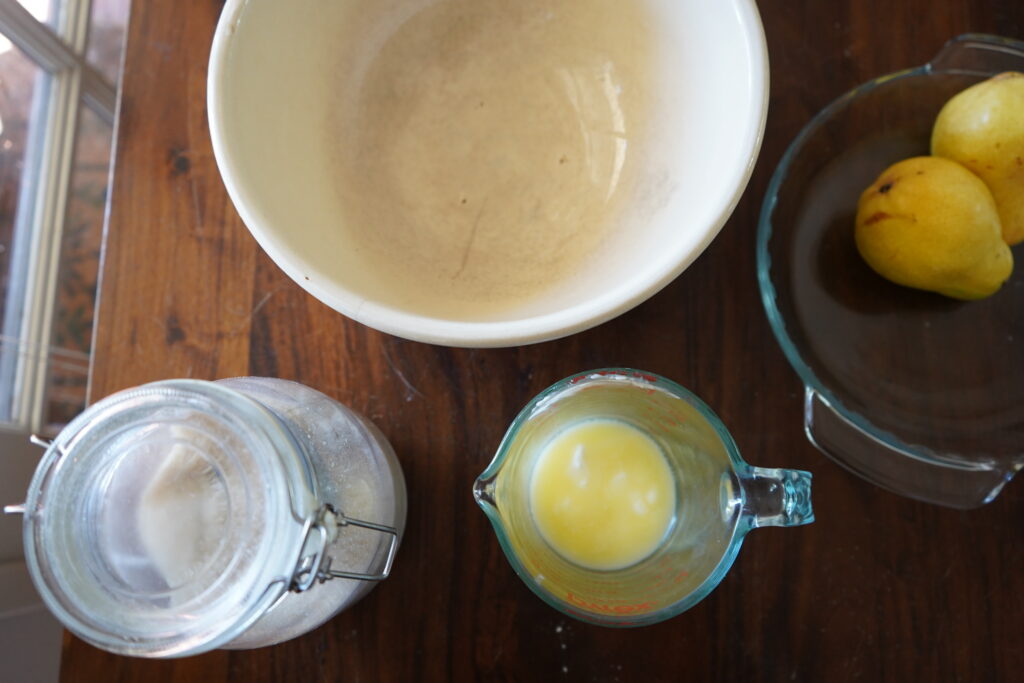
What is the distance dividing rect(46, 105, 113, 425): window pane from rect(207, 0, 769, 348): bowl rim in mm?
795

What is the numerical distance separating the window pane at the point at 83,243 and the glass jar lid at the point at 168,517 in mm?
818

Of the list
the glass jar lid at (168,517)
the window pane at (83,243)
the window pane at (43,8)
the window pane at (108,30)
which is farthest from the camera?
the window pane at (108,30)

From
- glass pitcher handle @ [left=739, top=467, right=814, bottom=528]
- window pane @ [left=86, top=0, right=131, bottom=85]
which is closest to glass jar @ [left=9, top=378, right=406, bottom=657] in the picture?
glass pitcher handle @ [left=739, top=467, right=814, bottom=528]

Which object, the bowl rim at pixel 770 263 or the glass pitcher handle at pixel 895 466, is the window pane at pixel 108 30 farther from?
the glass pitcher handle at pixel 895 466

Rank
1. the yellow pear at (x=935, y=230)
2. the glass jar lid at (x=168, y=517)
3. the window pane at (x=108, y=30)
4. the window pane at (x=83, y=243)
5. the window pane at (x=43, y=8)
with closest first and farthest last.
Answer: the glass jar lid at (x=168, y=517) < the yellow pear at (x=935, y=230) < the window pane at (x=43, y=8) < the window pane at (x=83, y=243) < the window pane at (x=108, y=30)

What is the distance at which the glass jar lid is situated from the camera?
396 millimetres

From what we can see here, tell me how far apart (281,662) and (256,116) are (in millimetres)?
436

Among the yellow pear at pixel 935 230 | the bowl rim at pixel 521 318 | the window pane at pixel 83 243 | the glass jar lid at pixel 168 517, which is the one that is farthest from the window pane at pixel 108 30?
the yellow pear at pixel 935 230

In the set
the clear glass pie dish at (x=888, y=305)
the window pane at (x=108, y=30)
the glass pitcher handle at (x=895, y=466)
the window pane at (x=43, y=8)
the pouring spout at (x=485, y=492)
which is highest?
the window pane at (x=108, y=30)

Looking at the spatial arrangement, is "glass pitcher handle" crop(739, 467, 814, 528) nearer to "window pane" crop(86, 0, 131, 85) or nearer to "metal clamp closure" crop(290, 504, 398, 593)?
"metal clamp closure" crop(290, 504, 398, 593)

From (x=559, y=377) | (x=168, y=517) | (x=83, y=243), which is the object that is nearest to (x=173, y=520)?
(x=168, y=517)

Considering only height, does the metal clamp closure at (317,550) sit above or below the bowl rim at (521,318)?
below

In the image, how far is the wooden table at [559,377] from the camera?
1.89ft

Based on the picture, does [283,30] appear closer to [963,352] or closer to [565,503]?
[565,503]
